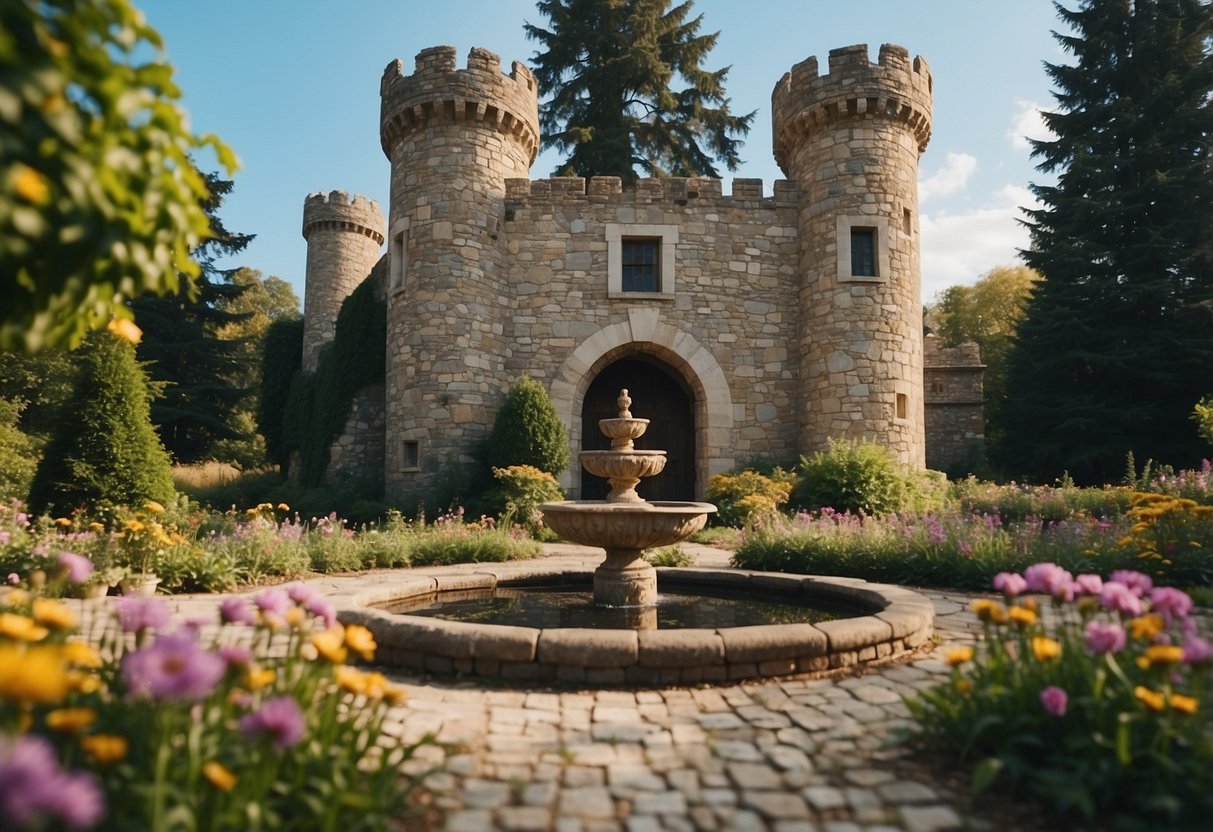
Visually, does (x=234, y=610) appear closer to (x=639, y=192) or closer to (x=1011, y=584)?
(x=1011, y=584)

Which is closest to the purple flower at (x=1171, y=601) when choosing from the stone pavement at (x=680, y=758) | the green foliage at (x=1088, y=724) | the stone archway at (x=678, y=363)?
the green foliage at (x=1088, y=724)

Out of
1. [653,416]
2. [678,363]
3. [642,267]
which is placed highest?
[642,267]

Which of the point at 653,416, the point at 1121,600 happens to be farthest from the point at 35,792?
the point at 653,416

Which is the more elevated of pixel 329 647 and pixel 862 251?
pixel 862 251

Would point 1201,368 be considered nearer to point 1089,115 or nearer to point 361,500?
point 1089,115

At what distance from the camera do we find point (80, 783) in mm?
1133

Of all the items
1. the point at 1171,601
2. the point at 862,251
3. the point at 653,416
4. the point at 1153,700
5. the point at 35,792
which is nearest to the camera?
the point at 35,792

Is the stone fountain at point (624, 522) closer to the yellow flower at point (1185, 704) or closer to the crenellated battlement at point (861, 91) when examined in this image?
the yellow flower at point (1185, 704)

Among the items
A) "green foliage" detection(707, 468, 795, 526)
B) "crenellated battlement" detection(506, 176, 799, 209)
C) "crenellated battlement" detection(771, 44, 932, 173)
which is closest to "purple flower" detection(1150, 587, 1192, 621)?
"green foliage" detection(707, 468, 795, 526)

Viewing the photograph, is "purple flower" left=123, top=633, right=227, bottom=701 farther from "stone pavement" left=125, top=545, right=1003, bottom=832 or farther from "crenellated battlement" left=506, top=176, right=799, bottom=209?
"crenellated battlement" left=506, top=176, right=799, bottom=209

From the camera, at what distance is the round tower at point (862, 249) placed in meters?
13.0

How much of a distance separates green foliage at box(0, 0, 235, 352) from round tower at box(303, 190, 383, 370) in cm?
1915

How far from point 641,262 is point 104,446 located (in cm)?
977

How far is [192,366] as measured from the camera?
2180 cm
